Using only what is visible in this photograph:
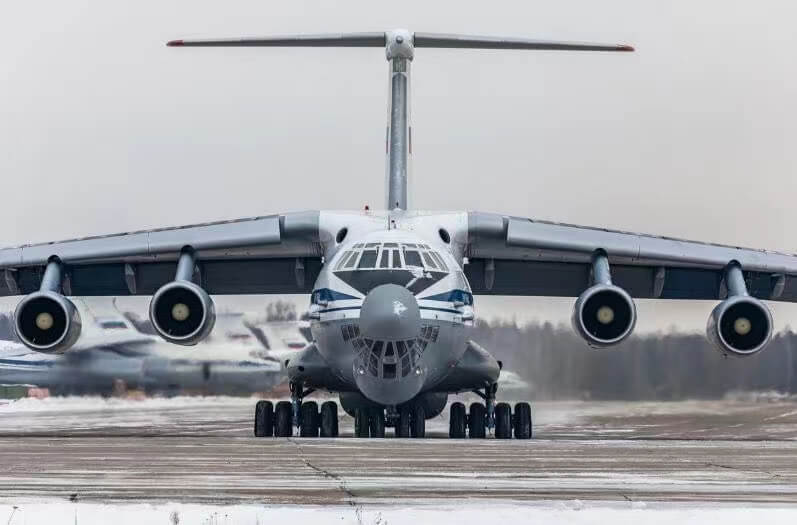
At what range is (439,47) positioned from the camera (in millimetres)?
20688

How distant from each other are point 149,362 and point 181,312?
4744 mm

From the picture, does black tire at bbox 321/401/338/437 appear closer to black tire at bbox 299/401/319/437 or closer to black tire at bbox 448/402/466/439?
black tire at bbox 299/401/319/437

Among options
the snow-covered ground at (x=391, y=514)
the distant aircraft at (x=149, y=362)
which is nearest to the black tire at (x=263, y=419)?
the distant aircraft at (x=149, y=362)

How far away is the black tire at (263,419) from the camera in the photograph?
18.9 metres

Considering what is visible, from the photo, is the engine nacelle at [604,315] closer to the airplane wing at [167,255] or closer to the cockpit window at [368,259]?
the cockpit window at [368,259]

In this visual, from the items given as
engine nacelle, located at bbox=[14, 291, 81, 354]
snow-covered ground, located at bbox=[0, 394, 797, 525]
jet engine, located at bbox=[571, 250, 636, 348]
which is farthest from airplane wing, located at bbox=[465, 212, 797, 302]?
engine nacelle, located at bbox=[14, 291, 81, 354]

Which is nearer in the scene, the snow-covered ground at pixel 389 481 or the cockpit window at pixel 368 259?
the snow-covered ground at pixel 389 481

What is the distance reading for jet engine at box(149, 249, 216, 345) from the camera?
59.1 ft

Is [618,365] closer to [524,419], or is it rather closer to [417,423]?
[524,419]

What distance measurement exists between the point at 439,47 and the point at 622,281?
3.98 meters

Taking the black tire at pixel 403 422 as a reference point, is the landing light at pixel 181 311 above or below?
above

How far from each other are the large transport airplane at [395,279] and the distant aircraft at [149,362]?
4.15 ft

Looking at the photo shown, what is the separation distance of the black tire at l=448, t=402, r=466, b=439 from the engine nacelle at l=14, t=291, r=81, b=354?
4.74 m

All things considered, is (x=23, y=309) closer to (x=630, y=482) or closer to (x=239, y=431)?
(x=239, y=431)
